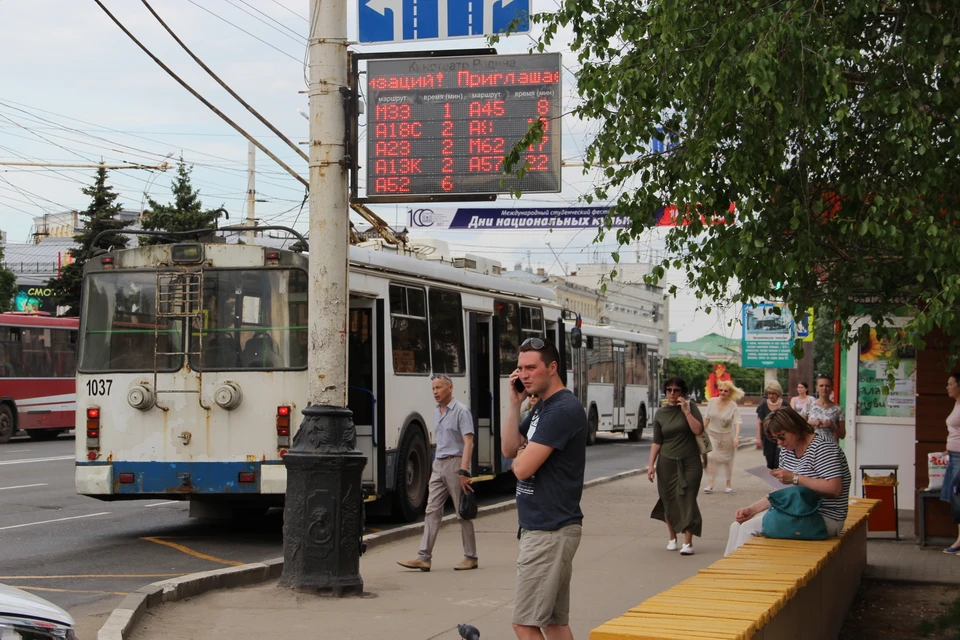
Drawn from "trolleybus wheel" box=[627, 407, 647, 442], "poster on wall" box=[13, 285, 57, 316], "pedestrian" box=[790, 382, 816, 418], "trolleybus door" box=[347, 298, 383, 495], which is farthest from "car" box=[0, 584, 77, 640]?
"poster on wall" box=[13, 285, 57, 316]

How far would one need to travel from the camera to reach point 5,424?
3080 cm

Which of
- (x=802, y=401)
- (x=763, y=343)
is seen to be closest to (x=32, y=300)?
(x=763, y=343)

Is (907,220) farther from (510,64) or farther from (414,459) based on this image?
(414,459)

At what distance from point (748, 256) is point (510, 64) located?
419cm

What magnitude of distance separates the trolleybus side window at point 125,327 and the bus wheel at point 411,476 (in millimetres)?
3066

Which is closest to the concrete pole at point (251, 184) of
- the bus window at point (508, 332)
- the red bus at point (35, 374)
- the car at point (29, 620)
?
the red bus at point (35, 374)

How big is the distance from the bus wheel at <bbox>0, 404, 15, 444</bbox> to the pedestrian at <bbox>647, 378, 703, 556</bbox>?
22648mm

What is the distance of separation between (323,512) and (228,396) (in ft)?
12.2

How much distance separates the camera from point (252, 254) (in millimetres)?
13219

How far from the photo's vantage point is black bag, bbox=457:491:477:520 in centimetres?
1063

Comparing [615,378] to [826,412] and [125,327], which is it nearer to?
[826,412]

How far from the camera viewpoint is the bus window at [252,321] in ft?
42.8

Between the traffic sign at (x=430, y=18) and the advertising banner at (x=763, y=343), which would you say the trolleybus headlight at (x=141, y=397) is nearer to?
the traffic sign at (x=430, y=18)

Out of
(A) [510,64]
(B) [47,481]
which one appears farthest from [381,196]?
(B) [47,481]
